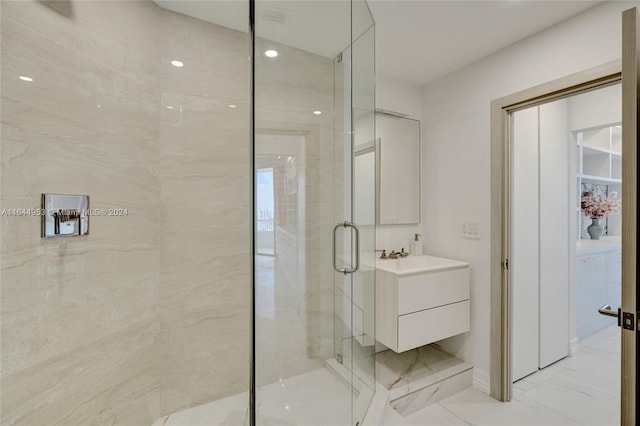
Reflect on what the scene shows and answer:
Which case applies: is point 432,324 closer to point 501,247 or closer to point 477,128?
point 501,247

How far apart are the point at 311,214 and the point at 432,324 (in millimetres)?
1209

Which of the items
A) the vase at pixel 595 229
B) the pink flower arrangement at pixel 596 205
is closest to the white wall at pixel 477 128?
the pink flower arrangement at pixel 596 205

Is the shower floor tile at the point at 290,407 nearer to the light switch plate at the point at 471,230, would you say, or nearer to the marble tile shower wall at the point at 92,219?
the marble tile shower wall at the point at 92,219

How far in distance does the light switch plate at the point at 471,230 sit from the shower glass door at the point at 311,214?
35.7 inches

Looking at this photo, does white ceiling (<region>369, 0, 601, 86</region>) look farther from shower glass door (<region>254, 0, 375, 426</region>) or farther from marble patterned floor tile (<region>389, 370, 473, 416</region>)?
marble patterned floor tile (<region>389, 370, 473, 416</region>)

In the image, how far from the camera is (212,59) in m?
1.76

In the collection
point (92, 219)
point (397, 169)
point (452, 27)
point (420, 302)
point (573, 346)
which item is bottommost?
point (573, 346)

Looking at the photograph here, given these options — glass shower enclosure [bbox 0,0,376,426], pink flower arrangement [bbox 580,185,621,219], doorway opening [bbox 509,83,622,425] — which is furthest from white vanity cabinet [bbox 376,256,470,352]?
pink flower arrangement [bbox 580,185,621,219]

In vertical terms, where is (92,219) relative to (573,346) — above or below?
above

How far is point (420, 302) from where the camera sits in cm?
192

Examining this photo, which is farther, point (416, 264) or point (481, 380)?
point (416, 264)

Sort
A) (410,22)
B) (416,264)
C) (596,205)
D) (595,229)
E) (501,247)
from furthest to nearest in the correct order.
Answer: (595,229) < (596,205) < (416,264) < (501,247) < (410,22)

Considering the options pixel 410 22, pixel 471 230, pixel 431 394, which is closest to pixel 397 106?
pixel 410 22

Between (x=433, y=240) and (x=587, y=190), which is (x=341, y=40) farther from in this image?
(x=587, y=190)
